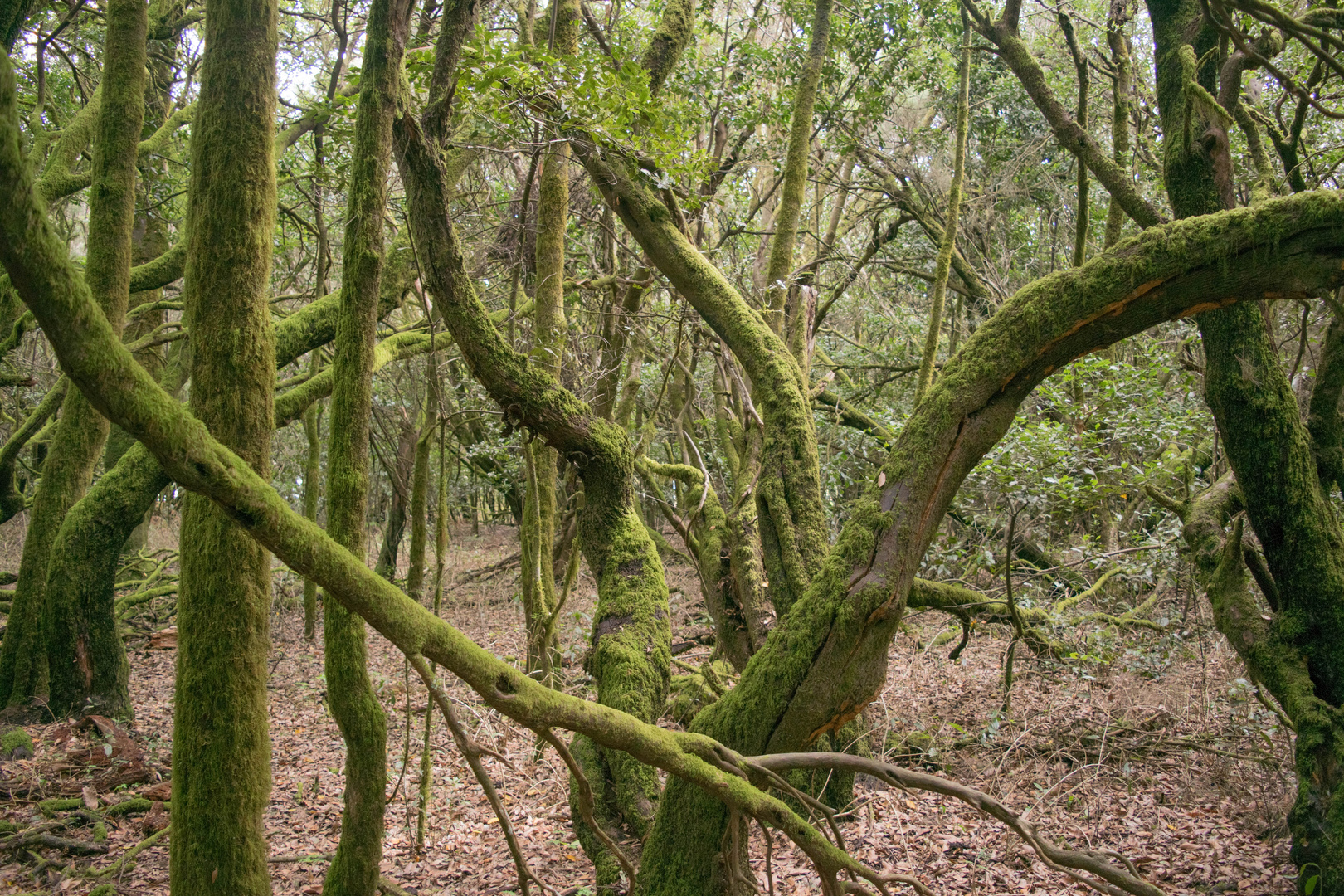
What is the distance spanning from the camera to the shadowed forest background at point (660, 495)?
278 cm

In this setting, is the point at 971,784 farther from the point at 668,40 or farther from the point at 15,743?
the point at 15,743

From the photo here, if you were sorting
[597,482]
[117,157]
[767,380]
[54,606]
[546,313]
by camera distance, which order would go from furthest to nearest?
[54,606] < [546,313] < [117,157] < [767,380] < [597,482]

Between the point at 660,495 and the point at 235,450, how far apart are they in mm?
4918

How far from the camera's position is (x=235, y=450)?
2.86 m

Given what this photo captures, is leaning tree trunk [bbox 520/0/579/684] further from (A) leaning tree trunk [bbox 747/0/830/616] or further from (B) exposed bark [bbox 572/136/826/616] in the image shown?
(A) leaning tree trunk [bbox 747/0/830/616]

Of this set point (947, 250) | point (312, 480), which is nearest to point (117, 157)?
point (312, 480)

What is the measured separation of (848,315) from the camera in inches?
518

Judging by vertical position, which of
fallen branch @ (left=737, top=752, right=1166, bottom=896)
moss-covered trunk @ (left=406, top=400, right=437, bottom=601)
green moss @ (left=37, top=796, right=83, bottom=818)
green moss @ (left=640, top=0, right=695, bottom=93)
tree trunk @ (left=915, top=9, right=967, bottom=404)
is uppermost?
green moss @ (left=640, top=0, right=695, bottom=93)

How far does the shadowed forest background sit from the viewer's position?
9.11ft

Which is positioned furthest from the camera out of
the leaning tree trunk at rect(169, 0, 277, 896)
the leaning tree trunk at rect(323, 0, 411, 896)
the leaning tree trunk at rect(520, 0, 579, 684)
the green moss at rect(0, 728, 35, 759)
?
the green moss at rect(0, 728, 35, 759)

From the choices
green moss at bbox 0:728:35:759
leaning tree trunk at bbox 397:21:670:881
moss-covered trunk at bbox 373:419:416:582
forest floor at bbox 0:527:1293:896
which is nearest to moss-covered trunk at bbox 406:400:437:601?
forest floor at bbox 0:527:1293:896

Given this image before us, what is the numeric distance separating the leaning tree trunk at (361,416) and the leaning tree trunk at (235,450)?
10.6 inches

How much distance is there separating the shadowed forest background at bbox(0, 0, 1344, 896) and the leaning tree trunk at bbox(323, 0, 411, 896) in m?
0.02

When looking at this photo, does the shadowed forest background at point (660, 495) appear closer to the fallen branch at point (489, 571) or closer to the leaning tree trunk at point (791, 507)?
the leaning tree trunk at point (791, 507)
